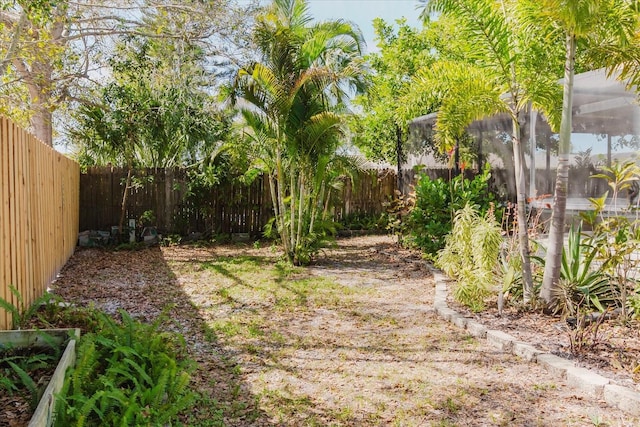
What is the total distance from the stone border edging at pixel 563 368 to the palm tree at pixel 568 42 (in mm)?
854

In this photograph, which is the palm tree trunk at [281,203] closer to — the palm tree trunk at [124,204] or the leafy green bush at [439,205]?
the leafy green bush at [439,205]

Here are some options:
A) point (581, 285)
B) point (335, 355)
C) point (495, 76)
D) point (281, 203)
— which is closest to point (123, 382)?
point (335, 355)

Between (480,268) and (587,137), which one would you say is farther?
(587,137)

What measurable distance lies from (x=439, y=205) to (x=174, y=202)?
6.01 meters

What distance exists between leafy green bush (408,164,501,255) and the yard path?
0.73 m

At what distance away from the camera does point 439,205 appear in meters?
8.37

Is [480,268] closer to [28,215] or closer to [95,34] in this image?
[28,215]

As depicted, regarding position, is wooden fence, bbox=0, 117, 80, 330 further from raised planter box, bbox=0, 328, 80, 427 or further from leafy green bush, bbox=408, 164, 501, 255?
leafy green bush, bbox=408, 164, 501, 255

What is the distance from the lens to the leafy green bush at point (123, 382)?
105 inches

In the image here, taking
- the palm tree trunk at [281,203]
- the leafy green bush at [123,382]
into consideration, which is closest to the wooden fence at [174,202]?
the palm tree trunk at [281,203]

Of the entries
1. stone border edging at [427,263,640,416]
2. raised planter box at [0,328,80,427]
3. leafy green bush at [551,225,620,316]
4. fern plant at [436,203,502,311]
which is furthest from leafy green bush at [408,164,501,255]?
raised planter box at [0,328,80,427]

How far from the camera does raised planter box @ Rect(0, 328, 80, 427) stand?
8.23 feet

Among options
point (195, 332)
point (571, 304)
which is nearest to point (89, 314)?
point (195, 332)

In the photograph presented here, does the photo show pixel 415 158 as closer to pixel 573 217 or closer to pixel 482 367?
pixel 573 217
